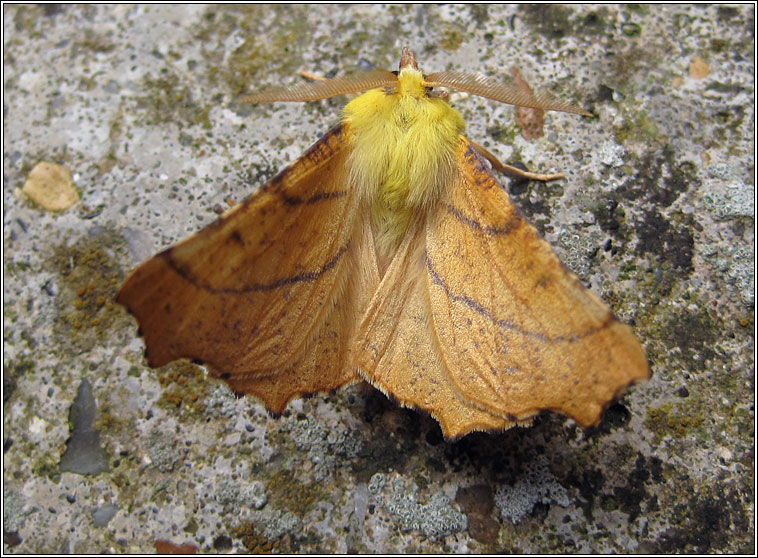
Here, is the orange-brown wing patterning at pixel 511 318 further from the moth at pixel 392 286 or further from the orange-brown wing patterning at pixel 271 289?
the orange-brown wing patterning at pixel 271 289

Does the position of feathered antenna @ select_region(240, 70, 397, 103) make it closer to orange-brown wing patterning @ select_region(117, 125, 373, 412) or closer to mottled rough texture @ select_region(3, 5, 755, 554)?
orange-brown wing patterning @ select_region(117, 125, 373, 412)

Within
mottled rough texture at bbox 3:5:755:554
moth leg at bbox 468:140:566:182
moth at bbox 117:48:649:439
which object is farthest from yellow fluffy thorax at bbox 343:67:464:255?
mottled rough texture at bbox 3:5:755:554

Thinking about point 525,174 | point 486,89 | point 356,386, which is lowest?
point 356,386

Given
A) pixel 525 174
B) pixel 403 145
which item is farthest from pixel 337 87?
pixel 525 174

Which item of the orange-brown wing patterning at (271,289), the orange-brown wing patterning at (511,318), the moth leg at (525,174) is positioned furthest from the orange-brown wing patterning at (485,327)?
the moth leg at (525,174)

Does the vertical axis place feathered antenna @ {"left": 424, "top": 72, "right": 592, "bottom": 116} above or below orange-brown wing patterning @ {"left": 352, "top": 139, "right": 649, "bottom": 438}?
above

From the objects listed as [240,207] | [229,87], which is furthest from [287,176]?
[229,87]

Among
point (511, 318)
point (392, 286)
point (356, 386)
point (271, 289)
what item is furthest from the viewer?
point (356, 386)

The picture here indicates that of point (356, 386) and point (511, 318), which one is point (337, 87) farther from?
point (356, 386)
